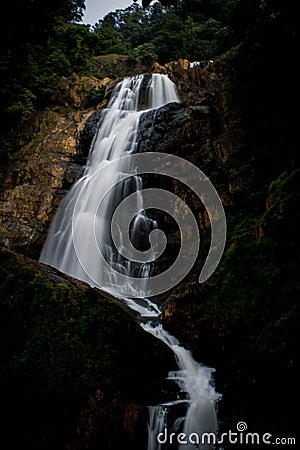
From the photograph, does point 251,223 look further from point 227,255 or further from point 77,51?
point 77,51

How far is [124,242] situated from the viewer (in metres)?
12.5

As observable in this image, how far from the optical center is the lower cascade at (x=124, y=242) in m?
5.79

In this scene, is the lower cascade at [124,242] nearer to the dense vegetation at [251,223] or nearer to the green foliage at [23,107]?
the dense vegetation at [251,223]

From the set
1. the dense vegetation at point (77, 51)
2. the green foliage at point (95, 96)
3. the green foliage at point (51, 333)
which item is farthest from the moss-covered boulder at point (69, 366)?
the green foliage at point (95, 96)

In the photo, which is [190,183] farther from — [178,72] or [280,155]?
[178,72]

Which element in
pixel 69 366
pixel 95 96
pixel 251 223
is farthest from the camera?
pixel 95 96

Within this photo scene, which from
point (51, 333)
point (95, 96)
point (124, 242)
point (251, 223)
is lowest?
point (51, 333)

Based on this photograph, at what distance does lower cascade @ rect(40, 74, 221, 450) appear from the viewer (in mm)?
5789

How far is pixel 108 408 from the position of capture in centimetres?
526

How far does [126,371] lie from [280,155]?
19.6 feet

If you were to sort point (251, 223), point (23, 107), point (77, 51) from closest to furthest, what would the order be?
1. point (251, 223)
2. point (23, 107)
3. point (77, 51)

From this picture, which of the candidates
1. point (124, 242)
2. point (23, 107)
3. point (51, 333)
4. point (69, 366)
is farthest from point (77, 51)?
point (69, 366)

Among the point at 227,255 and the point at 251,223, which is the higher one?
the point at 251,223

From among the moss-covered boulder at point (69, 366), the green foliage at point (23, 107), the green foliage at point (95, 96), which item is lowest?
the moss-covered boulder at point (69, 366)
